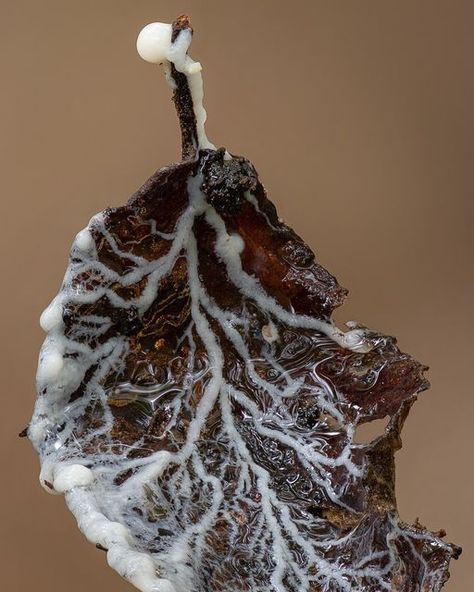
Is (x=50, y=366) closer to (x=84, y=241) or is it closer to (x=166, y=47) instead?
(x=84, y=241)

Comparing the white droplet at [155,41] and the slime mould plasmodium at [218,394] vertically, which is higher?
the white droplet at [155,41]

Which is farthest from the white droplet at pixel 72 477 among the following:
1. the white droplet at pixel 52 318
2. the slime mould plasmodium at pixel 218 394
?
the white droplet at pixel 52 318

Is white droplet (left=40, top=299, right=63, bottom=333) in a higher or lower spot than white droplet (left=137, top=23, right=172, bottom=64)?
lower

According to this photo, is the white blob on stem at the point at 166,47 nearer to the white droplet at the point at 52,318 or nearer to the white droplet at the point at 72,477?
the white droplet at the point at 52,318

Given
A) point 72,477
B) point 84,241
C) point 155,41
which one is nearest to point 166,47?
point 155,41

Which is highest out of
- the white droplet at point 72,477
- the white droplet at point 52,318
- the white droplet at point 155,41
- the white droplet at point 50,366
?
the white droplet at point 155,41

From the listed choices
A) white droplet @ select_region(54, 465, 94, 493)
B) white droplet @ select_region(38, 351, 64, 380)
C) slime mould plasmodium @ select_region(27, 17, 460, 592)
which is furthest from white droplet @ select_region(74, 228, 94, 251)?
white droplet @ select_region(54, 465, 94, 493)

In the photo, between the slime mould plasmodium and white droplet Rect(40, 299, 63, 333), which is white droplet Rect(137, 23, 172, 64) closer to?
the slime mould plasmodium

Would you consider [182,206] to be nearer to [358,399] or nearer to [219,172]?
[219,172]

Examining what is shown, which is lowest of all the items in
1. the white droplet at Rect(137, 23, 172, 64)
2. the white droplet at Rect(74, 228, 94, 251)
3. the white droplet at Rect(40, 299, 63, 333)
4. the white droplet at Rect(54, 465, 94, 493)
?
the white droplet at Rect(54, 465, 94, 493)
